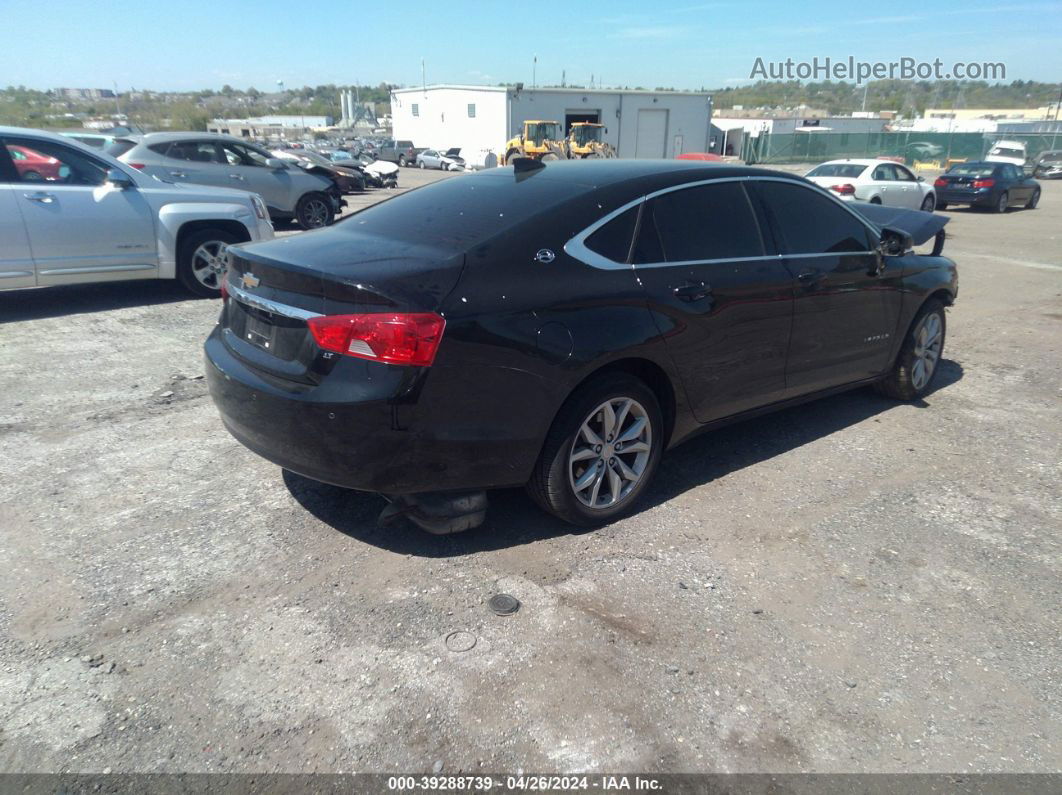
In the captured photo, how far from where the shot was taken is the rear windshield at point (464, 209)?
3574mm

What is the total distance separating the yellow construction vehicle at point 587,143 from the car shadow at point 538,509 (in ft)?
109

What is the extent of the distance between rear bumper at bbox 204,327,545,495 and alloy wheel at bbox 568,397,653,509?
32 cm

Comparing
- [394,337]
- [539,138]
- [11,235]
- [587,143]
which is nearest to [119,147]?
[11,235]

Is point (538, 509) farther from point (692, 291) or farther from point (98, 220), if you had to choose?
point (98, 220)

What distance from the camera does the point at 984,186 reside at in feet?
72.0

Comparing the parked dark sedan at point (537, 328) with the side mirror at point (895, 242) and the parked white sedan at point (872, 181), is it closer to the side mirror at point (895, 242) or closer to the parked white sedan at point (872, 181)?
the side mirror at point (895, 242)

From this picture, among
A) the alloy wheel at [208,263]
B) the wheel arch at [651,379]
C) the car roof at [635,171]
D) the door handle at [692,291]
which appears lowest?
the alloy wheel at [208,263]

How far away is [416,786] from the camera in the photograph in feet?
7.70

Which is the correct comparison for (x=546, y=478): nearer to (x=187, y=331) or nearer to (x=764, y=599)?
(x=764, y=599)

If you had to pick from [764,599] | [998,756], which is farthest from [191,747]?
[998,756]

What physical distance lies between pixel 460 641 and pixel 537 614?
350 millimetres

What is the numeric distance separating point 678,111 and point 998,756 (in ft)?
193

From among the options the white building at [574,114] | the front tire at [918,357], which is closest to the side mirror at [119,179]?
the front tire at [918,357]

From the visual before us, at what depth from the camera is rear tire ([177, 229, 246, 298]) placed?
8.08 m
